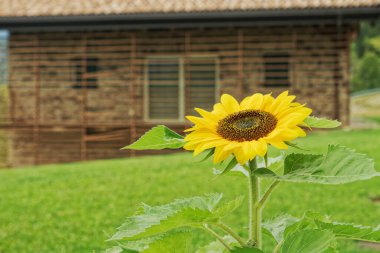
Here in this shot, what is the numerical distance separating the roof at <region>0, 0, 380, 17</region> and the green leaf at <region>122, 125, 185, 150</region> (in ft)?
42.1

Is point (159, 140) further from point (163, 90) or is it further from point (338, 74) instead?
point (163, 90)

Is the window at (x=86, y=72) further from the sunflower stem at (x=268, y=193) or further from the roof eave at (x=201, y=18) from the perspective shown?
the sunflower stem at (x=268, y=193)

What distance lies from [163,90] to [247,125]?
1433cm

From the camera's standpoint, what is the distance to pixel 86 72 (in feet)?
50.9

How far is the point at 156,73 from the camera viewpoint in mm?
15445

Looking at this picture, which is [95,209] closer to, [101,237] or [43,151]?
[101,237]

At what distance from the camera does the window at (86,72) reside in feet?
50.2

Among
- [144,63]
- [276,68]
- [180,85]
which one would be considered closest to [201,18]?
[180,85]

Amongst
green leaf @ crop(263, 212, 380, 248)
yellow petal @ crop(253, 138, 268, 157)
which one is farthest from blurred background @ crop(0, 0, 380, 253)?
yellow petal @ crop(253, 138, 268, 157)

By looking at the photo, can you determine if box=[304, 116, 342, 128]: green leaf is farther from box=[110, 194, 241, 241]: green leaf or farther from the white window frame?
the white window frame

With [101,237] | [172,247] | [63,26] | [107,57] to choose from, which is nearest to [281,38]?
[107,57]

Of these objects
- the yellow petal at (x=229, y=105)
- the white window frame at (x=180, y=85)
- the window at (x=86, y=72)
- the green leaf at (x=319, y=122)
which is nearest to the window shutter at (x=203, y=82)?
the white window frame at (x=180, y=85)

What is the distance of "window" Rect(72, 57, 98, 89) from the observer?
50.2ft

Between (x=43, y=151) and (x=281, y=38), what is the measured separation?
622 cm
